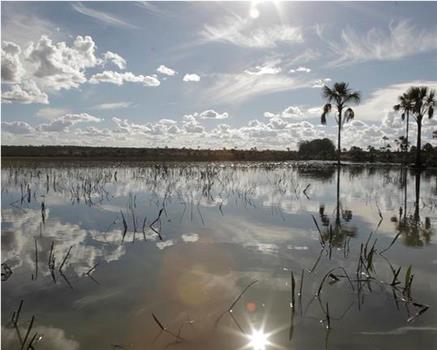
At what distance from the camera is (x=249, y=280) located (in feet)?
16.0

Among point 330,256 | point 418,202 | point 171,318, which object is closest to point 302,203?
point 418,202

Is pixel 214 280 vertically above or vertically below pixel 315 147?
below

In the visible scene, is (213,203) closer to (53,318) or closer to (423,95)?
(53,318)

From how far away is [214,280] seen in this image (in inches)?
193

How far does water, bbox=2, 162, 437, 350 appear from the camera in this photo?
3549 mm

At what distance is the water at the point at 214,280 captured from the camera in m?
3.55

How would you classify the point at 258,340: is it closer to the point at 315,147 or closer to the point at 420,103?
the point at 420,103

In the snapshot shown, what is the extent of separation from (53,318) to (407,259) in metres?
4.70

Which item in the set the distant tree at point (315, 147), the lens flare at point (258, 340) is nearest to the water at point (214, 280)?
the lens flare at point (258, 340)

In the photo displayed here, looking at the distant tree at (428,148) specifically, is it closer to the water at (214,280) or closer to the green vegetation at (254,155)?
the green vegetation at (254,155)

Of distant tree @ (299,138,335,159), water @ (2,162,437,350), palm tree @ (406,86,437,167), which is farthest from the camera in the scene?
distant tree @ (299,138,335,159)

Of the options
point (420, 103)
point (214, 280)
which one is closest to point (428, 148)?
point (420, 103)

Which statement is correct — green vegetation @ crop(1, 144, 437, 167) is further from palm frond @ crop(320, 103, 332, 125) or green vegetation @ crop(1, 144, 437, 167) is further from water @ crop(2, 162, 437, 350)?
water @ crop(2, 162, 437, 350)

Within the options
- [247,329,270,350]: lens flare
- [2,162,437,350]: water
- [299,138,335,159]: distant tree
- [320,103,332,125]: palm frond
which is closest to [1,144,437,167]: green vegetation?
[299,138,335,159]: distant tree
